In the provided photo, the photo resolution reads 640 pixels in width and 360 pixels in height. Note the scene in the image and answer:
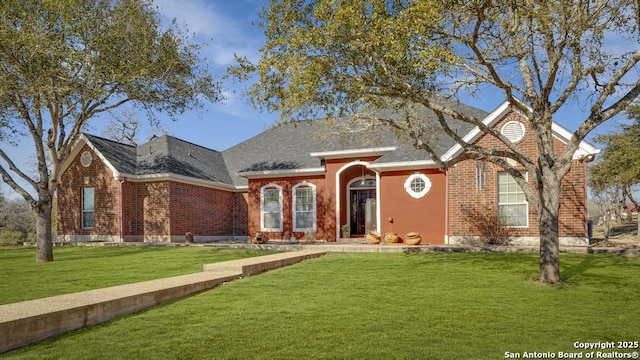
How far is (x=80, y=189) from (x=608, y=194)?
29.5 m

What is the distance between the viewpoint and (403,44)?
379 inches

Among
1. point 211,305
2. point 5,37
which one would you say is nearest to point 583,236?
point 211,305

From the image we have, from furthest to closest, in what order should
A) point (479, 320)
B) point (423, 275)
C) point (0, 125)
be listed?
point (0, 125) → point (423, 275) → point (479, 320)

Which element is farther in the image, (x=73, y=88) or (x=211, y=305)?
(x=73, y=88)

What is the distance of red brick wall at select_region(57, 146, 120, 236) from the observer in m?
22.9

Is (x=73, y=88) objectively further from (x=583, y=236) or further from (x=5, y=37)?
(x=583, y=236)

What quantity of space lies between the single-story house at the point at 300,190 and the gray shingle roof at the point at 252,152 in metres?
0.09

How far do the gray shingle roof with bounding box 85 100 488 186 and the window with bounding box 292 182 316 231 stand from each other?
1.05 m

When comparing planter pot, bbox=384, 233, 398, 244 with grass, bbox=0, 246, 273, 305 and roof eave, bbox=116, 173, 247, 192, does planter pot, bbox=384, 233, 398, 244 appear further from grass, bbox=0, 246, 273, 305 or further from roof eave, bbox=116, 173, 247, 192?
roof eave, bbox=116, 173, 247, 192

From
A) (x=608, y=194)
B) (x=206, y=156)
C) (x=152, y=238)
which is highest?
(x=206, y=156)

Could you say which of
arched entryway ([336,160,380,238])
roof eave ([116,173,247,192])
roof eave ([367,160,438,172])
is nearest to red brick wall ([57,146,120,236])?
roof eave ([116,173,247,192])

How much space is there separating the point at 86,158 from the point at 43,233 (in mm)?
8658

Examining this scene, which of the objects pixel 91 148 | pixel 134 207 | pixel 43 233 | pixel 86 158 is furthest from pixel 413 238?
pixel 86 158

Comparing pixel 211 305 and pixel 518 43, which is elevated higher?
pixel 518 43
